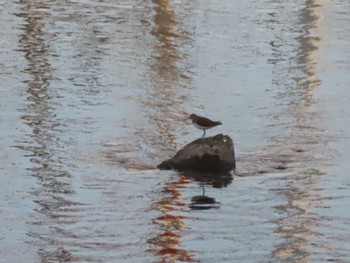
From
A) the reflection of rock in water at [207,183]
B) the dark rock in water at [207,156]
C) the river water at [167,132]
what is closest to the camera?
the river water at [167,132]

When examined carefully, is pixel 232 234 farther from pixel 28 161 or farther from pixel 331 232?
pixel 28 161

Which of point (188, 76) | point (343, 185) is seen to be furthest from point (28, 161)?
point (188, 76)

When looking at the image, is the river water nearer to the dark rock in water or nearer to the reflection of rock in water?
the reflection of rock in water

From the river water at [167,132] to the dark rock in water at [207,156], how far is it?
205mm

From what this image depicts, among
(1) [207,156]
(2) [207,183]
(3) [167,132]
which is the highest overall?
(1) [207,156]

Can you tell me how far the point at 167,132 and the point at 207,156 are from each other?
2.84 meters

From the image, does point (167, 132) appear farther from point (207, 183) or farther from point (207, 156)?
point (207, 183)

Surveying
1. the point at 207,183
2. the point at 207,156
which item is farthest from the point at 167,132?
the point at 207,183

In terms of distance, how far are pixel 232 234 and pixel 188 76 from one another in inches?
418

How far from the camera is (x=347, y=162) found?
16.8 m

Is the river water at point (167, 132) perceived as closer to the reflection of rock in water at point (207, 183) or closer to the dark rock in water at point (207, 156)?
the reflection of rock in water at point (207, 183)

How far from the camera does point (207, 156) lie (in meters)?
15.7

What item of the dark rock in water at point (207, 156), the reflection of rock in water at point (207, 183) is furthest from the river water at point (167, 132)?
the dark rock in water at point (207, 156)

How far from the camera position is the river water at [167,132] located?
13.0m
